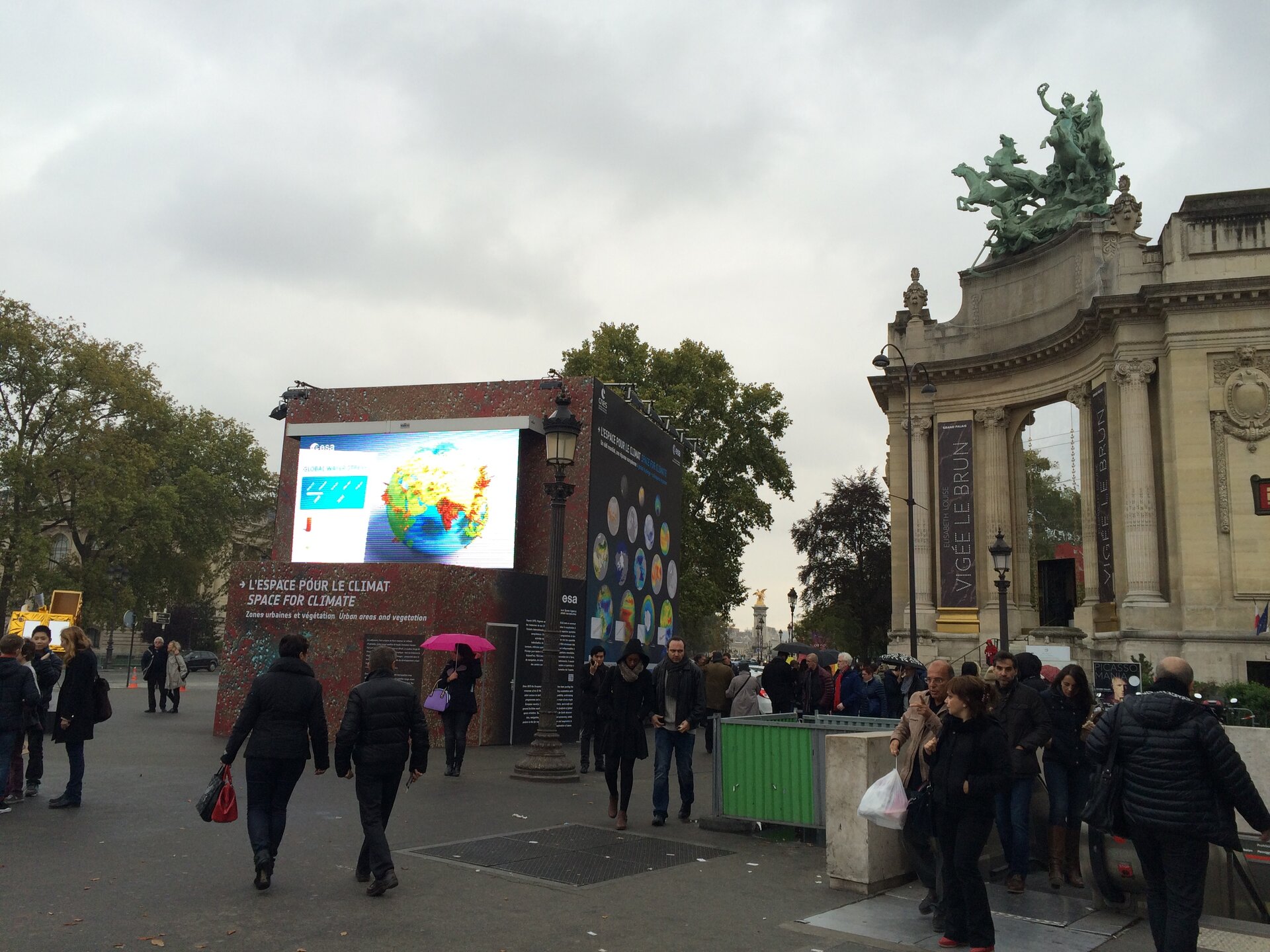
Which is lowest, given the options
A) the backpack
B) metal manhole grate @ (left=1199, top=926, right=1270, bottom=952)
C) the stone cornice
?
metal manhole grate @ (left=1199, top=926, right=1270, bottom=952)

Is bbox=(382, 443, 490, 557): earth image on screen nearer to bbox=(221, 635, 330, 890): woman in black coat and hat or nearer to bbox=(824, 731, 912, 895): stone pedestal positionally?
bbox=(221, 635, 330, 890): woman in black coat and hat

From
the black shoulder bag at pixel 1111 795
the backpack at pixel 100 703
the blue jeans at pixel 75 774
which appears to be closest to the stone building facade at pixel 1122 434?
the black shoulder bag at pixel 1111 795

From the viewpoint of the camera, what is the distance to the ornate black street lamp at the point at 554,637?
13.6 meters

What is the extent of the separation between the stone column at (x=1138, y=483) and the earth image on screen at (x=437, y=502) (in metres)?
19.6

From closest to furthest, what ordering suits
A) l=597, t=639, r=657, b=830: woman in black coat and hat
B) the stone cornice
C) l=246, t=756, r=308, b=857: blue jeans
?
l=246, t=756, r=308, b=857: blue jeans
l=597, t=639, r=657, b=830: woman in black coat and hat
the stone cornice

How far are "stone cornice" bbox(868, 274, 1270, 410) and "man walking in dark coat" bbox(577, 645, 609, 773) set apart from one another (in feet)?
75.4

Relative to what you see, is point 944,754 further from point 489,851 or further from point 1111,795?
point 489,851

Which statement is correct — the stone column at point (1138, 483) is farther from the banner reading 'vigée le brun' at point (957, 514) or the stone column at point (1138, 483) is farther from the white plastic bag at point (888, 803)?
the white plastic bag at point (888, 803)

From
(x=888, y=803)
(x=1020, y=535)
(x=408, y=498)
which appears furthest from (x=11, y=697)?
(x=1020, y=535)

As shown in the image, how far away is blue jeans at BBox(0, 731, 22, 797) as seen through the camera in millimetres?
9375

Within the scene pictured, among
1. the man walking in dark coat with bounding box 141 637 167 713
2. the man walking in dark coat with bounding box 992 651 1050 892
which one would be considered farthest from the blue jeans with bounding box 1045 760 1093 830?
the man walking in dark coat with bounding box 141 637 167 713

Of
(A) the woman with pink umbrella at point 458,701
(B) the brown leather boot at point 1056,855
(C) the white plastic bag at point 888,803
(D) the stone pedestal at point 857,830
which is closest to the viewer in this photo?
(C) the white plastic bag at point 888,803

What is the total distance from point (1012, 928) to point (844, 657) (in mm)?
9951

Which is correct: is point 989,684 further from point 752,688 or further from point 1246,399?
point 1246,399
